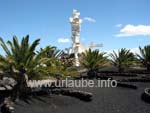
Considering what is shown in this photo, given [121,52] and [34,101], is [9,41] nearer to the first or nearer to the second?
[34,101]

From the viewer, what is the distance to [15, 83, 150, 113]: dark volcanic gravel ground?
17.6 meters

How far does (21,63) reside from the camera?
2005 cm

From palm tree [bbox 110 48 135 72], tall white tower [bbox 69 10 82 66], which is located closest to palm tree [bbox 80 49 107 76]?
palm tree [bbox 110 48 135 72]

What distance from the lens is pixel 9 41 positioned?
20547 mm

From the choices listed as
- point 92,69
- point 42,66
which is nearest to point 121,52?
point 92,69

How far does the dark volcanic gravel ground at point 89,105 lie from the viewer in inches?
693

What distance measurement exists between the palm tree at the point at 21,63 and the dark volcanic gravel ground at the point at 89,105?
4.86 ft

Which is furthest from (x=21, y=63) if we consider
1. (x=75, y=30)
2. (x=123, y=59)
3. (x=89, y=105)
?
(x=75, y=30)

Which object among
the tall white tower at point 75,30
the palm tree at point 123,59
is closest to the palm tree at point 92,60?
the palm tree at point 123,59

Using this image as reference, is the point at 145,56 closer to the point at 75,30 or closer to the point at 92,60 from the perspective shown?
the point at 92,60

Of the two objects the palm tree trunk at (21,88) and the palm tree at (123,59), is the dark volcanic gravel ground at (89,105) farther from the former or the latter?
the palm tree at (123,59)

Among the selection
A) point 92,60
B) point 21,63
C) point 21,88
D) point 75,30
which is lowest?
point 21,88

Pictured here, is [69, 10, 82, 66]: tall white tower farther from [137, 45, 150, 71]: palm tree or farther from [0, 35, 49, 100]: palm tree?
[0, 35, 49, 100]: palm tree

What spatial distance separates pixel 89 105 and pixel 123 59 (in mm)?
25794
